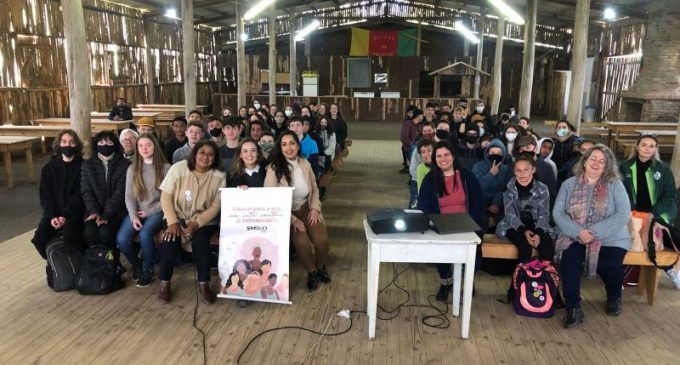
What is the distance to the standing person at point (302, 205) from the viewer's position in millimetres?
4402

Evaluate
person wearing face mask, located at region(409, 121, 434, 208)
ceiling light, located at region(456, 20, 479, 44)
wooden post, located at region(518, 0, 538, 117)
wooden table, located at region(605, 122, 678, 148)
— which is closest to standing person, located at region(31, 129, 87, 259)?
person wearing face mask, located at region(409, 121, 434, 208)

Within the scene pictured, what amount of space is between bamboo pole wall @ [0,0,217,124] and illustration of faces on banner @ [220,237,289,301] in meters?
9.88

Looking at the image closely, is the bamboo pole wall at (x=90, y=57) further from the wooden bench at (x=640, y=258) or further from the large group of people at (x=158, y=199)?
the wooden bench at (x=640, y=258)

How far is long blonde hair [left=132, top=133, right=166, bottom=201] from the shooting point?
440 cm

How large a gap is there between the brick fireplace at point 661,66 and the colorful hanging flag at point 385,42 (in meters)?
11.2

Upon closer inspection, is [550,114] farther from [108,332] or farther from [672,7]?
[108,332]

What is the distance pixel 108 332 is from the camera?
363cm

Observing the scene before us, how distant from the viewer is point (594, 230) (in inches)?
152

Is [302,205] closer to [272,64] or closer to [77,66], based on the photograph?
[77,66]

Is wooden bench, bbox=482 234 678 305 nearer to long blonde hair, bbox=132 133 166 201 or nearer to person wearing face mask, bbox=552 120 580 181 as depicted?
person wearing face mask, bbox=552 120 580 181

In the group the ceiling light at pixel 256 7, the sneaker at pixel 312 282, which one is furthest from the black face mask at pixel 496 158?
the ceiling light at pixel 256 7

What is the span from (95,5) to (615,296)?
15.3 m

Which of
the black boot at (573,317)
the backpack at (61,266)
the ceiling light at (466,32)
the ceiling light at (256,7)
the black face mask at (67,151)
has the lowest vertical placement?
the black boot at (573,317)

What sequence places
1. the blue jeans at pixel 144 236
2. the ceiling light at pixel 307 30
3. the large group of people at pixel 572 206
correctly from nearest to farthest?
the large group of people at pixel 572 206, the blue jeans at pixel 144 236, the ceiling light at pixel 307 30
